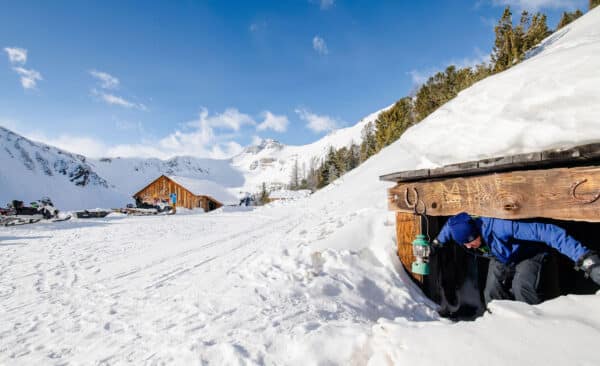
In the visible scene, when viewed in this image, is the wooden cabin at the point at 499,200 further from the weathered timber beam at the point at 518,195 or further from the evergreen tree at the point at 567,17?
the evergreen tree at the point at 567,17

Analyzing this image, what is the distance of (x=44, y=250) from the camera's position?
8180 mm

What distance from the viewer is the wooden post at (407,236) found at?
4086mm

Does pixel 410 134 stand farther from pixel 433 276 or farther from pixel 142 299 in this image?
pixel 142 299

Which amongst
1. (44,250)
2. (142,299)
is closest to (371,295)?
(142,299)

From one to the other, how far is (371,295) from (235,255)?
3.58m

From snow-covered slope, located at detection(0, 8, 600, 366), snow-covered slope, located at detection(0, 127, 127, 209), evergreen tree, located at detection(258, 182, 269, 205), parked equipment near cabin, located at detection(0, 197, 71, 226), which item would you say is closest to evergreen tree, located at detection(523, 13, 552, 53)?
snow-covered slope, located at detection(0, 8, 600, 366)

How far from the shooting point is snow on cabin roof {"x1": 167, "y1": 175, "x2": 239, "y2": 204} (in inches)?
1419

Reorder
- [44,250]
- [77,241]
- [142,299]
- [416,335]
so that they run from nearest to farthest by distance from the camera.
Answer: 1. [416,335]
2. [142,299]
3. [44,250]
4. [77,241]

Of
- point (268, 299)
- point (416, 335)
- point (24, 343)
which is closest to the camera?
point (416, 335)

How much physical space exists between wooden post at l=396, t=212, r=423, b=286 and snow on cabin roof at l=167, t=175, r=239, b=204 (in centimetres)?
3408

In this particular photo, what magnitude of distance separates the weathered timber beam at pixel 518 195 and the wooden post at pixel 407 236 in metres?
0.23

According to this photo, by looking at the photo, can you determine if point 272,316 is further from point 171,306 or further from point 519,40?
point 519,40

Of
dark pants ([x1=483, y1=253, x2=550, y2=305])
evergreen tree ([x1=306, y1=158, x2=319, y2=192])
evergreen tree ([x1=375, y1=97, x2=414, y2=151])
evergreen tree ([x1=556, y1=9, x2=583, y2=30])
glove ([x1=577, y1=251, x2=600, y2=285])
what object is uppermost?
evergreen tree ([x1=556, y1=9, x2=583, y2=30])

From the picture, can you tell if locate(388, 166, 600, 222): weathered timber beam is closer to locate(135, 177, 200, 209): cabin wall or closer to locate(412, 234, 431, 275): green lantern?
locate(412, 234, 431, 275): green lantern
